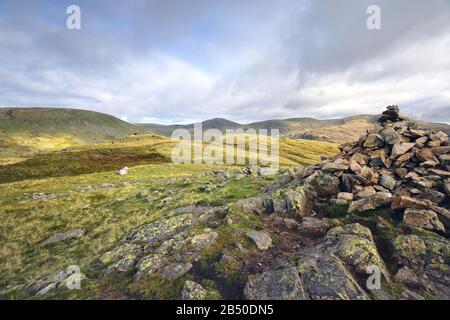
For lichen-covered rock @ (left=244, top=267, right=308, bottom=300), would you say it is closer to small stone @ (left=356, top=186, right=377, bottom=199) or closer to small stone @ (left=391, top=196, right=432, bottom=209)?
small stone @ (left=391, top=196, right=432, bottom=209)

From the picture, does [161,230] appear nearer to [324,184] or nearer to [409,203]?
[324,184]

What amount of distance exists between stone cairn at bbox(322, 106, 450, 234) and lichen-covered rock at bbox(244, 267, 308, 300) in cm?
738

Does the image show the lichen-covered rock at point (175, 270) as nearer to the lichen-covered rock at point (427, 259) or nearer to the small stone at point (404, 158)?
the lichen-covered rock at point (427, 259)

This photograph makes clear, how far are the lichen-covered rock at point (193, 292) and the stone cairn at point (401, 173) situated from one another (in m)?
10.4

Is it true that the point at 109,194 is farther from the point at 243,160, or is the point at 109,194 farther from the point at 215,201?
the point at 243,160

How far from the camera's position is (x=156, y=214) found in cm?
2366

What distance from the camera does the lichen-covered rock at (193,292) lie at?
33.6 feet

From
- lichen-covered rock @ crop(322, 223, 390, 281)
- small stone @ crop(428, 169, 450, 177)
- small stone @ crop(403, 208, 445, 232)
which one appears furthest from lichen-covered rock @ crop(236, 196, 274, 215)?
small stone @ crop(428, 169, 450, 177)

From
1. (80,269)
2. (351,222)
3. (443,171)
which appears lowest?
(80,269)

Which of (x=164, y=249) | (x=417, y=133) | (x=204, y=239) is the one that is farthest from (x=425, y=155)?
(x=164, y=249)

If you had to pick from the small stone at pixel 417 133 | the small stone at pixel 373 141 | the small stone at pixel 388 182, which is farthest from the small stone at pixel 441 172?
the small stone at pixel 373 141

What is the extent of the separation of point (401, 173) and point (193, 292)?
15.6 meters
